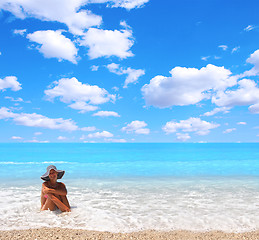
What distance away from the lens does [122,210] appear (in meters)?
7.27

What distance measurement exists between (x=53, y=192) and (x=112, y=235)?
2.23 meters

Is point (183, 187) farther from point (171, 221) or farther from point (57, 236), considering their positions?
point (57, 236)

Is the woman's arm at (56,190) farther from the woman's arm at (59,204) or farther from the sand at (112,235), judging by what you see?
the sand at (112,235)

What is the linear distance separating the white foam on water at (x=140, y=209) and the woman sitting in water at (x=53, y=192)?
0.73ft

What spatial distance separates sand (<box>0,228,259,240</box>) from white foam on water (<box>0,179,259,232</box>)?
347 millimetres

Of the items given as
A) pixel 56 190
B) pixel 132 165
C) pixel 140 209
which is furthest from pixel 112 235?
pixel 132 165

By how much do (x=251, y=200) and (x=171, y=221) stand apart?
428cm

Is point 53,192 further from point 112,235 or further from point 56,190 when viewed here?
point 112,235

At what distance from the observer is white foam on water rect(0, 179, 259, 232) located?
5.89m

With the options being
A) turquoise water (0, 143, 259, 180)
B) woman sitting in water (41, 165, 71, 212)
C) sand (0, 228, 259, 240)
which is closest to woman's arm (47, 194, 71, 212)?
woman sitting in water (41, 165, 71, 212)

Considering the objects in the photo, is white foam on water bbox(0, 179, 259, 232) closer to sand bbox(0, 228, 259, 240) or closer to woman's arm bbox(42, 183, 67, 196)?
sand bbox(0, 228, 259, 240)

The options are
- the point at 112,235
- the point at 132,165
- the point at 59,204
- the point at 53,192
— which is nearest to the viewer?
the point at 112,235

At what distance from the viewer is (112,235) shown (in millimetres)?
5086

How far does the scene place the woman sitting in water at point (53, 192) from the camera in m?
6.31
